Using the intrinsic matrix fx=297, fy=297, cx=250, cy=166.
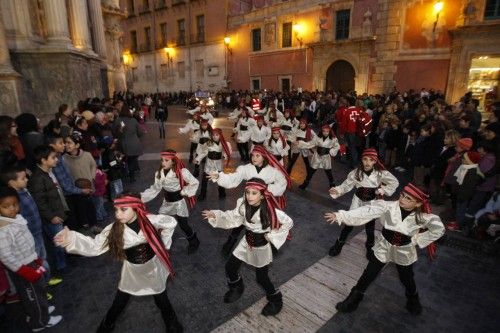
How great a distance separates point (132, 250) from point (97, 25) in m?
17.8

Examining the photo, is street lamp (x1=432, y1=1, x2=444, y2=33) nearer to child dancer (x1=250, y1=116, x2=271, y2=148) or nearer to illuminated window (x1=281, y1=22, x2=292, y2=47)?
illuminated window (x1=281, y1=22, x2=292, y2=47)

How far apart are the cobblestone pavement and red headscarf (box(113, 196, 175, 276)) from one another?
38.6 inches

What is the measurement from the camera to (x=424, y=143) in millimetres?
7203

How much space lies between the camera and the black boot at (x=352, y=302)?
11.7ft

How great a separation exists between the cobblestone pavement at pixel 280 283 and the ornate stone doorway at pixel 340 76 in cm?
1746

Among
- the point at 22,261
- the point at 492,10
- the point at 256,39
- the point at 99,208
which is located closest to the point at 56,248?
the point at 22,261

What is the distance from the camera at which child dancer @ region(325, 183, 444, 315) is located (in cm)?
333

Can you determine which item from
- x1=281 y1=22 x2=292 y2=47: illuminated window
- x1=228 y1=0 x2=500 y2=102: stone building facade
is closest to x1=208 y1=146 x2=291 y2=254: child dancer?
x1=228 y1=0 x2=500 y2=102: stone building facade

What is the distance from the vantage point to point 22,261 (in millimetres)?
3004

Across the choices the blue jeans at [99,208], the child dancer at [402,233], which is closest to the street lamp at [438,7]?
the child dancer at [402,233]

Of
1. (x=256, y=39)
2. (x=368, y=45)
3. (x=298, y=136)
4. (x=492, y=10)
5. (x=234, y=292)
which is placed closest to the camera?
(x=234, y=292)

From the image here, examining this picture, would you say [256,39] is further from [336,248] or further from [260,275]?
[260,275]

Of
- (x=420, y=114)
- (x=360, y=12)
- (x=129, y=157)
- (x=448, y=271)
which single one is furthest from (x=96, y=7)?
(x=448, y=271)

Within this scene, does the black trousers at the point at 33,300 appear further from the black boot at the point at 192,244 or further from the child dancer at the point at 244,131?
the child dancer at the point at 244,131
